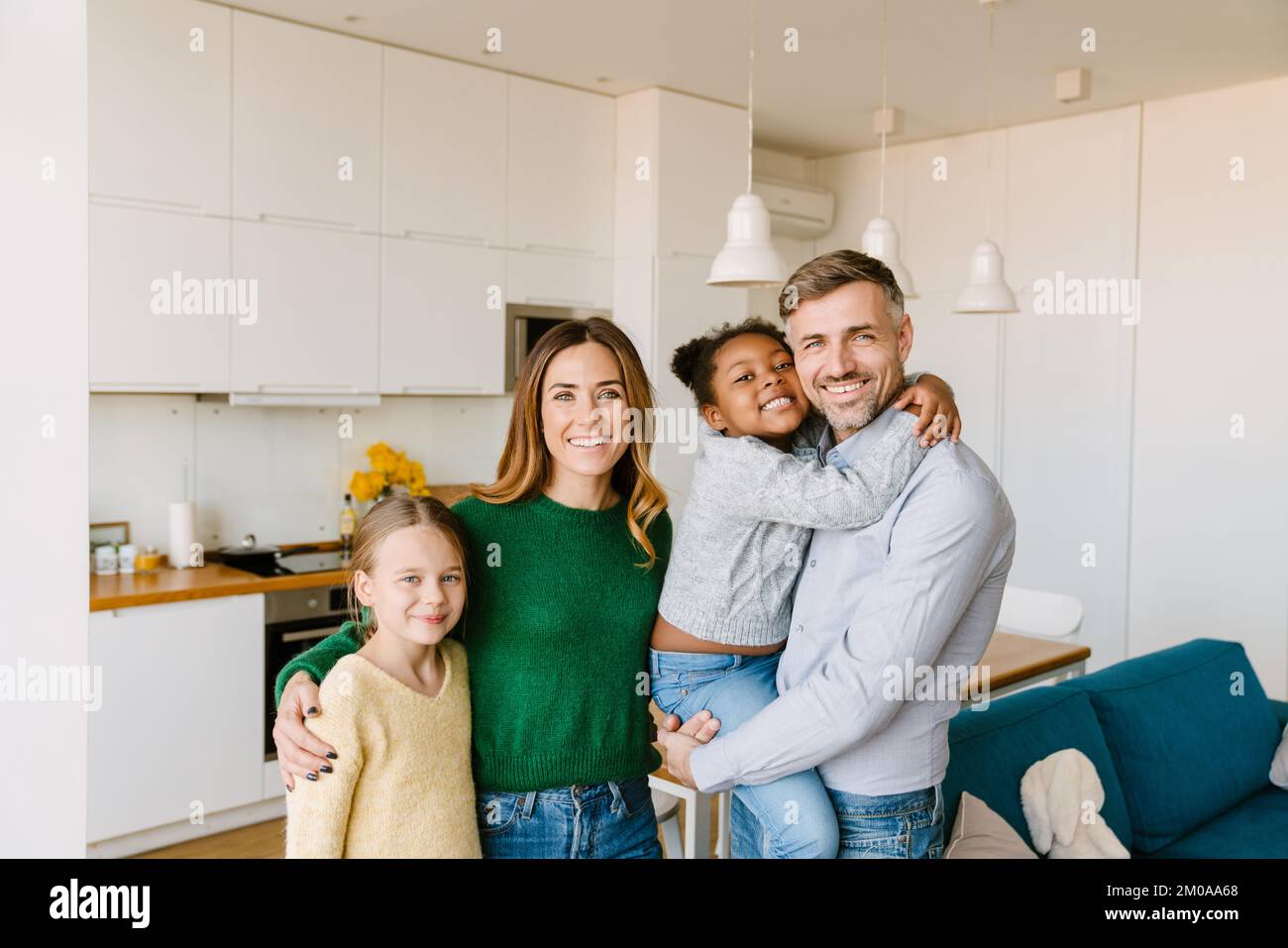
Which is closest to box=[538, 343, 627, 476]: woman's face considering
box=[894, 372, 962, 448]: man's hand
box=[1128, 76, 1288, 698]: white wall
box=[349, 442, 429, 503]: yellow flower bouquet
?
box=[894, 372, 962, 448]: man's hand

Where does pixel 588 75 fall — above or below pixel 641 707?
above

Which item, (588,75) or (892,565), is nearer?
(892,565)

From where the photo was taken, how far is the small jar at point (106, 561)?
3656 millimetres

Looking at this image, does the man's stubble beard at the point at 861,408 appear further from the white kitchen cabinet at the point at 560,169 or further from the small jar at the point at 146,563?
the white kitchen cabinet at the point at 560,169

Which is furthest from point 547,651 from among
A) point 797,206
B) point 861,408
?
point 797,206

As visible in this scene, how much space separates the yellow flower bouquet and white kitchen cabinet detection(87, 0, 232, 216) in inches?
42.9

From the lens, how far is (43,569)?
1.45 meters

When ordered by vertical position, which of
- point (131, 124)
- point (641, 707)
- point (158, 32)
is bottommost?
point (641, 707)

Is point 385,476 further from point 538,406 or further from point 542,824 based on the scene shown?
point 542,824

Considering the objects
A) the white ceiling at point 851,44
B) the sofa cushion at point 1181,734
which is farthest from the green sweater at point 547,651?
the white ceiling at point 851,44

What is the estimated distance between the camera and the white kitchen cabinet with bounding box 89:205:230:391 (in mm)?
3336
